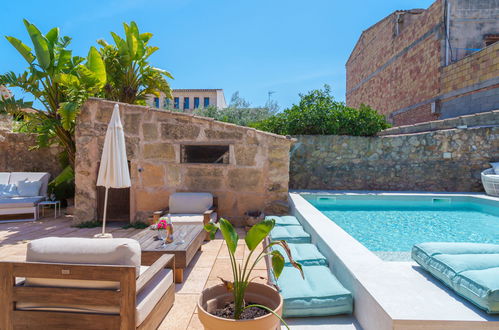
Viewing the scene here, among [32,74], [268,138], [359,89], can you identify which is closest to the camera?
[268,138]

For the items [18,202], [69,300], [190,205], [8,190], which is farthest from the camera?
[8,190]

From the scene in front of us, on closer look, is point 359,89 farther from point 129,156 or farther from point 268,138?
point 129,156

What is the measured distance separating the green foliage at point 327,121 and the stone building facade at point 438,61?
4.48 m

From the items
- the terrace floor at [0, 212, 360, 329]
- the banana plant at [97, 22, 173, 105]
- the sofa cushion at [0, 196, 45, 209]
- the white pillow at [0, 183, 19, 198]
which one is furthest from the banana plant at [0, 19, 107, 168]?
the terrace floor at [0, 212, 360, 329]

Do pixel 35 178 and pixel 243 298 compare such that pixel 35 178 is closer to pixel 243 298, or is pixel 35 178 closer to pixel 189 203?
pixel 189 203

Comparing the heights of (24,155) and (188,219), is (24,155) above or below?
above

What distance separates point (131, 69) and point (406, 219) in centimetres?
931

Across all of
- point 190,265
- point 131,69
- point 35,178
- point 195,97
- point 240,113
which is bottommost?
point 190,265

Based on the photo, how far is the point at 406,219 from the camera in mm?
7156

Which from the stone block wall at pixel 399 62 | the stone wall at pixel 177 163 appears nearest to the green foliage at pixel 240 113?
the stone block wall at pixel 399 62

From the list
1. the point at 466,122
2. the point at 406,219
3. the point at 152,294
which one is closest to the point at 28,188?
the point at 152,294

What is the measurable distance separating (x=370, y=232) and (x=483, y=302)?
414cm

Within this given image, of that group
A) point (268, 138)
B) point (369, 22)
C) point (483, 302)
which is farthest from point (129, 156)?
point (369, 22)

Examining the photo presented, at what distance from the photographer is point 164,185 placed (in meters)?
7.13
